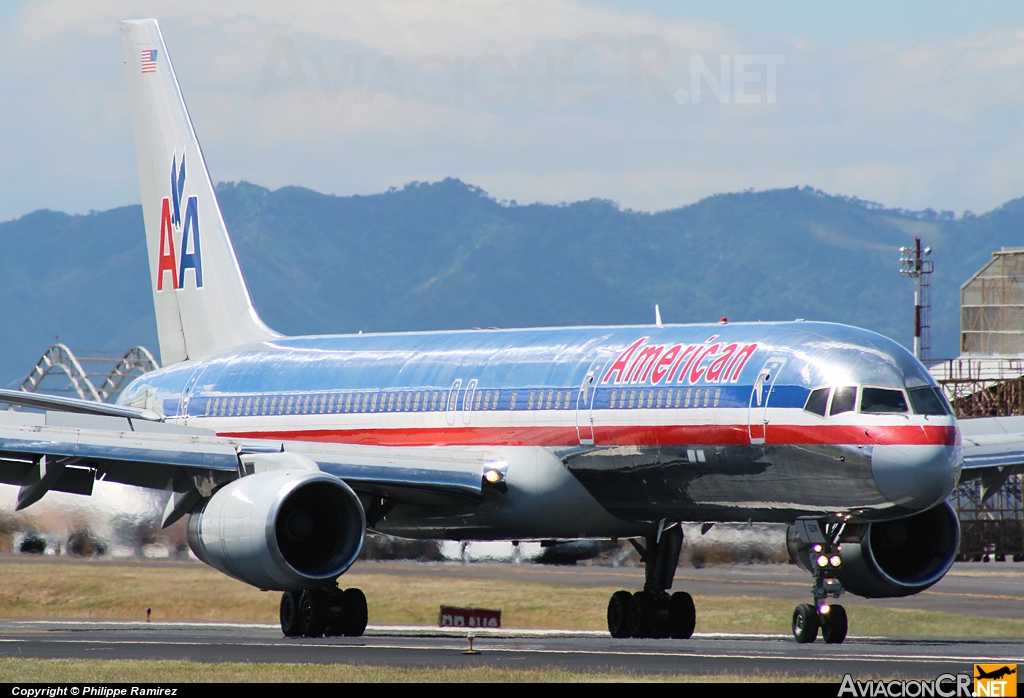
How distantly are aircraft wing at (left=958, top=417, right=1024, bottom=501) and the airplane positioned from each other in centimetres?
5

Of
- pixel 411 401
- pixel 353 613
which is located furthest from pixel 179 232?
pixel 353 613

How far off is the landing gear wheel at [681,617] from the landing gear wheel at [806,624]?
12.1 ft

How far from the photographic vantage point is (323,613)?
91.4 feet

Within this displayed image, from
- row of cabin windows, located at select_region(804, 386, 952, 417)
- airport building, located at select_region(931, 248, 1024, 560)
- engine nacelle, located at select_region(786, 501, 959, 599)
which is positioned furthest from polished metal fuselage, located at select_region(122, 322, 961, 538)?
airport building, located at select_region(931, 248, 1024, 560)

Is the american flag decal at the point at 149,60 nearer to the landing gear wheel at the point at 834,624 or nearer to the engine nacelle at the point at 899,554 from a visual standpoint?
the engine nacelle at the point at 899,554

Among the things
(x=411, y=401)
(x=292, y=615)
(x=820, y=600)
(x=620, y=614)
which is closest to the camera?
(x=820, y=600)

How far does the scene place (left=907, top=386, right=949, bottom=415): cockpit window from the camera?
24047mm

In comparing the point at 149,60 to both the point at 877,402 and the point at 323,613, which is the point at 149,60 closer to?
the point at 323,613

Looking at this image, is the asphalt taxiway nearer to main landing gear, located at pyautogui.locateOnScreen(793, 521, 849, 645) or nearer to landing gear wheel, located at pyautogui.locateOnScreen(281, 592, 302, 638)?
main landing gear, located at pyautogui.locateOnScreen(793, 521, 849, 645)

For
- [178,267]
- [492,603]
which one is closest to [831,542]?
[492,603]

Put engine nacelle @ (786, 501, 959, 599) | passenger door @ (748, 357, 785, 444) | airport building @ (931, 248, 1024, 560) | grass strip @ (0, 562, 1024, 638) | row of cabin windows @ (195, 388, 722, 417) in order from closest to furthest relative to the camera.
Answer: passenger door @ (748, 357, 785, 444)
row of cabin windows @ (195, 388, 722, 417)
engine nacelle @ (786, 501, 959, 599)
grass strip @ (0, 562, 1024, 638)
airport building @ (931, 248, 1024, 560)

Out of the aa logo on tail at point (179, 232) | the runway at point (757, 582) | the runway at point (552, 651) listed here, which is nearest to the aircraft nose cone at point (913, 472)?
the runway at point (552, 651)

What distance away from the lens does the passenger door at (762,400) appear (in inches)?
979

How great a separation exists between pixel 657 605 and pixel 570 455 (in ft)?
12.0
